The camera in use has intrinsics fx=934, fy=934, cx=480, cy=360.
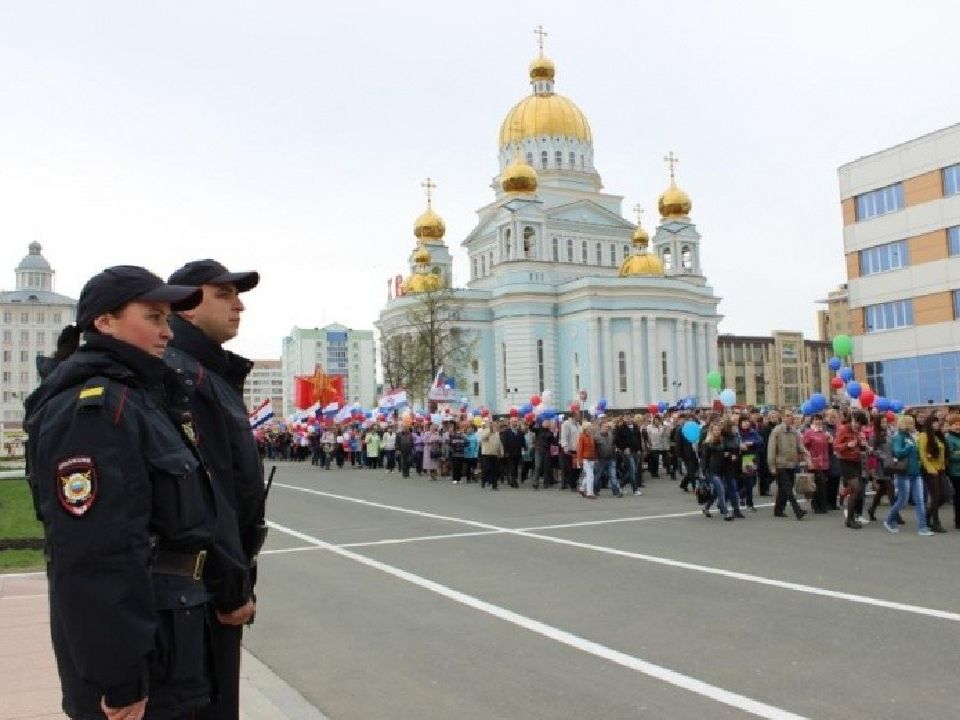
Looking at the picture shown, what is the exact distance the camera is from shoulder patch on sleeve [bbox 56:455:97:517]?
9.12ft

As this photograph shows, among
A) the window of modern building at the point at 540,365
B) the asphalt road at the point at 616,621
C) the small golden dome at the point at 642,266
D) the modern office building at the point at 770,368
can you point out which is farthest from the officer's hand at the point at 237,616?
the modern office building at the point at 770,368

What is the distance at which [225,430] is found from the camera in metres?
3.65

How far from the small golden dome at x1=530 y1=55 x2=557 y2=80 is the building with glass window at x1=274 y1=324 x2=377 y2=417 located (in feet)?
301

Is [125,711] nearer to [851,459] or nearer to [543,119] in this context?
[851,459]

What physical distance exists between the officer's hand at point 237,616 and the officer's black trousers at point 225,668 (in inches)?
1.8

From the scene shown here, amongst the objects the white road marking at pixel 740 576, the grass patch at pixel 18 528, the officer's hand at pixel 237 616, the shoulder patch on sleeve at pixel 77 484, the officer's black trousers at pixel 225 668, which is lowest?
the white road marking at pixel 740 576

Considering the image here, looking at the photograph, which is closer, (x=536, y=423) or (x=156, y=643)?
(x=156, y=643)

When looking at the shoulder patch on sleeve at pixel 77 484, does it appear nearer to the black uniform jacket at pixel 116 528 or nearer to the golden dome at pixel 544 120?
the black uniform jacket at pixel 116 528

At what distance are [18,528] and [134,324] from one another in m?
15.3

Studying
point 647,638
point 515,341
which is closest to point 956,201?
point 515,341

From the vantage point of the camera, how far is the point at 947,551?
11.4 m

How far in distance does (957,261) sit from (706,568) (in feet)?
128

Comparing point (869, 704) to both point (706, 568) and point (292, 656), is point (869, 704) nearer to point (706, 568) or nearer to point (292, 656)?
point (292, 656)

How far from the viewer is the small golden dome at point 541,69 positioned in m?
81.3
